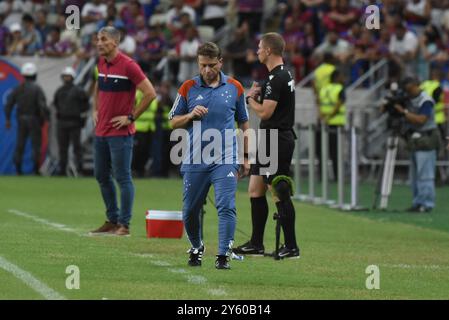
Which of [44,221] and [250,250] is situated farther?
[44,221]

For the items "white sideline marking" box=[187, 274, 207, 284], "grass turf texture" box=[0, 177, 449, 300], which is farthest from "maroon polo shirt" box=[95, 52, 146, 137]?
"white sideline marking" box=[187, 274, 207, 284]

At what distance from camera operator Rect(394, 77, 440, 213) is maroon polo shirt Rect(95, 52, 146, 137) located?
7.30 metres

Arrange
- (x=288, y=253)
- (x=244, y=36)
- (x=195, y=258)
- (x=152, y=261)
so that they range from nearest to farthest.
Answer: (x=195, y=258) → (x=152, y=261) → (x=288, y=253) → (x=244, y=36)

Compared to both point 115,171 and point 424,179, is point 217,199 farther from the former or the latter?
point 424,179

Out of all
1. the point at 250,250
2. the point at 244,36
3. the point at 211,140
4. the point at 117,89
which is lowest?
the point at 250,250

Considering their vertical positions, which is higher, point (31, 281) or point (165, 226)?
point (31, 281)

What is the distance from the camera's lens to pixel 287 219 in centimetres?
1383

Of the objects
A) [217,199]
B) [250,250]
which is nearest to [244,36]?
[250,250]

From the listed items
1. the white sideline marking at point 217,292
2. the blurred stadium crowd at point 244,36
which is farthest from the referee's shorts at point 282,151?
the blurred stadium crowd at point 244,36

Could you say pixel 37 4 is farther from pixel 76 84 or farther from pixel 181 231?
pixel 181 231

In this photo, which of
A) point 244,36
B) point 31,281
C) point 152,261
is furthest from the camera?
point 244,36

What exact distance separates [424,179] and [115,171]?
7.78 metres

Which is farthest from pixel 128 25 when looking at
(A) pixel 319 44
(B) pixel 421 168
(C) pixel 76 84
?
(B) pixel 421 168

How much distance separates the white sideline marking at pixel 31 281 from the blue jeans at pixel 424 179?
10636 millimetres
